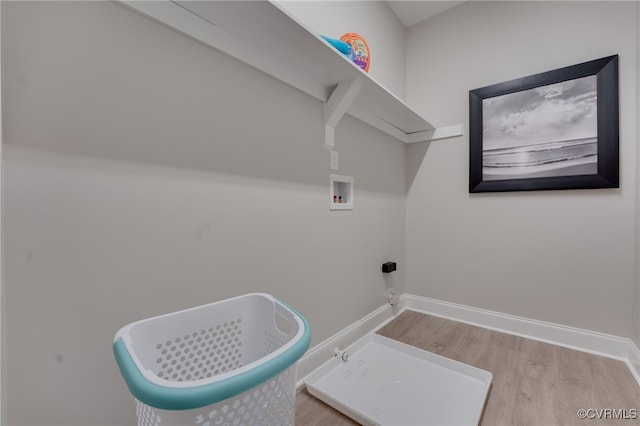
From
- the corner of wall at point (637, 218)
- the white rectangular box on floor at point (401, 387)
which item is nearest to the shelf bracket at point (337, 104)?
the white rectangular box on floor at point (401, 387)

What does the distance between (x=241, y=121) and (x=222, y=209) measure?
375 mm

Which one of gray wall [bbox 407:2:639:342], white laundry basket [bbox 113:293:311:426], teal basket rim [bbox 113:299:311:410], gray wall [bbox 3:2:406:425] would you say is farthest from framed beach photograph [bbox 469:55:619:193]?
teal basket rim [bbox 113:299:311:410]

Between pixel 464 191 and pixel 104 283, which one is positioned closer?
pixel 104 283

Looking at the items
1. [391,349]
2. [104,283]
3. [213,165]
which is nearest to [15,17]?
[213,165]

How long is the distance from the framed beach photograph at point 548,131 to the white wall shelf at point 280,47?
2.44ft

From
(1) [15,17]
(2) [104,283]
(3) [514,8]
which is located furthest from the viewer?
(3) [514,8]

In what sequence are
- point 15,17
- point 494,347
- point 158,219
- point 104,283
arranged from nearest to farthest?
point 15,17 → point 104,283 → point 158,219 → point 494,347

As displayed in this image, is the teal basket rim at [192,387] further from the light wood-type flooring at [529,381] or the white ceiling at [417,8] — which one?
the white ceiling at [417,8]

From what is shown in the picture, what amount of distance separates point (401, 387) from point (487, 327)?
1.10 metres

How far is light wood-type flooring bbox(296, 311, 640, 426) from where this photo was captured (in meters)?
1.16

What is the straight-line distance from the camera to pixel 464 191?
7.07 feet

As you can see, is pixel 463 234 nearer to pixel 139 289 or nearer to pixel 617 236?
pixel 617 236

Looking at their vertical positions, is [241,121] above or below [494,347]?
above

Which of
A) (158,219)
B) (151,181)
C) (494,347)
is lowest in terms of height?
(494,347)
